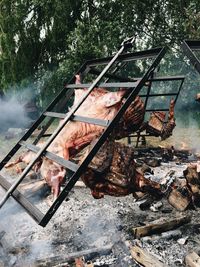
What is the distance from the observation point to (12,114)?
14984mm

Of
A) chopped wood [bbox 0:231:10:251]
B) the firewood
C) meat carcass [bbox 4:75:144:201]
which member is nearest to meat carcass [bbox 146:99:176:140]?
the firewood

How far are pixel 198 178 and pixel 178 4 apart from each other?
1162 cm

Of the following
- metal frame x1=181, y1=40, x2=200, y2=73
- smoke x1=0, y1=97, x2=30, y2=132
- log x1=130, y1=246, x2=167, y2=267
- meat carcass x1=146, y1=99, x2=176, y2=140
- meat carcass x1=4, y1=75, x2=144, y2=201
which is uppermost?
metal frame x1=181, y1=40, x2=200, y2=73

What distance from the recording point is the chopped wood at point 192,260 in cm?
320

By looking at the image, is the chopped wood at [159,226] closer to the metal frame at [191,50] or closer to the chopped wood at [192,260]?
the chopped wood at [192,260]

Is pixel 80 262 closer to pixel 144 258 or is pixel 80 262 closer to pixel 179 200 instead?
pixel 144 258

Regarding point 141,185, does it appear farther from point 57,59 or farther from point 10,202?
point 57,59

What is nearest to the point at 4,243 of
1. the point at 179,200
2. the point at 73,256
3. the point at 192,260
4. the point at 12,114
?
the point at 73,256

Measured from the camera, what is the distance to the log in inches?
128

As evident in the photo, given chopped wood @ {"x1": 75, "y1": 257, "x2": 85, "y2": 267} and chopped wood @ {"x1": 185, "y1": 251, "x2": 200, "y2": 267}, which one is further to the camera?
chopped wood @ {"x1": 75, "y1": 257, "x2": 85, "y2": 267}

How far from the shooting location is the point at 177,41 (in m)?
14.2

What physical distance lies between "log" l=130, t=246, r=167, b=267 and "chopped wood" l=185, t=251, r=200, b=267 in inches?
10.9

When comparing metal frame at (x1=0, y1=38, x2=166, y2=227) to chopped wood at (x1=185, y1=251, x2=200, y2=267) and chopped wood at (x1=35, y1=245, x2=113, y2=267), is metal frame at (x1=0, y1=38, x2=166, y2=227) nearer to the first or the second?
chopped wood at (x1=35, y1=245, x2=113, y2=267)

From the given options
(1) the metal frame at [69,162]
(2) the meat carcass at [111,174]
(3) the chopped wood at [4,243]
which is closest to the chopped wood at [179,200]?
(2) the meat carcass at [111,174]
